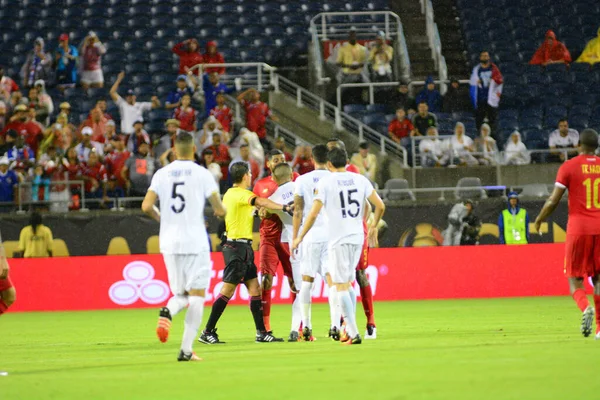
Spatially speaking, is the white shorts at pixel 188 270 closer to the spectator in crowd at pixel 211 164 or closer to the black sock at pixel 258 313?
the black sock at pixel 258 313

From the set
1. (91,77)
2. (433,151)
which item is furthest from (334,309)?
(91,77)

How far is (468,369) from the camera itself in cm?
902

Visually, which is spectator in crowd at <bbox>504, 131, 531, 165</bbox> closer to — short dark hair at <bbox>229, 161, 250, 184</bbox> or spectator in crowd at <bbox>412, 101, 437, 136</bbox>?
spectator in crowd at <bbox>412, 101, 437, 136</bbox>

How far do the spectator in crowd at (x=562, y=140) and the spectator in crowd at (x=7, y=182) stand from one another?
12.6 meters

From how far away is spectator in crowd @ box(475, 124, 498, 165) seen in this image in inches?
1041

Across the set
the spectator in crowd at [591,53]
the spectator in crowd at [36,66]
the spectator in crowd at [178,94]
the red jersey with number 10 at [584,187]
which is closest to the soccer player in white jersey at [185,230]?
the red jersey with number 10 at [584,187]

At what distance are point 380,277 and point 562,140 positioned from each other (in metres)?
6.60

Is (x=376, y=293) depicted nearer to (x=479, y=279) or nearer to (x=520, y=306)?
(x=479, y=279)

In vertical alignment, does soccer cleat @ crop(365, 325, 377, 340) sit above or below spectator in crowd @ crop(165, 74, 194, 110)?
below

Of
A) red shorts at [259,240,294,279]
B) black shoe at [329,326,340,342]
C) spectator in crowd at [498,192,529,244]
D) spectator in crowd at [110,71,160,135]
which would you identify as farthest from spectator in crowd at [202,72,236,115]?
black shoe at [329,326,340,342]

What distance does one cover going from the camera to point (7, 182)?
932 inches

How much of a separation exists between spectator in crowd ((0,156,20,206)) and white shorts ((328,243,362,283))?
533 inches

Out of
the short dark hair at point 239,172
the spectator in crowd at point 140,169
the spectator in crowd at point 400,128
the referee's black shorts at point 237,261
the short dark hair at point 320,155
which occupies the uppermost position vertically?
the spectator in crowd at point 400,128

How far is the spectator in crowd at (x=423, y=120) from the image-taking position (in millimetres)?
27047
